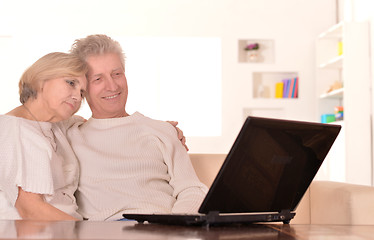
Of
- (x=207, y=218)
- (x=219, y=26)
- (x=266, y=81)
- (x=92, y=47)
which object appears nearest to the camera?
(x=207, y=218)

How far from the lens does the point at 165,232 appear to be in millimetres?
1052

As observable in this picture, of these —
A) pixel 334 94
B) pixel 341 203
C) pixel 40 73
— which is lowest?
pixel 341 203

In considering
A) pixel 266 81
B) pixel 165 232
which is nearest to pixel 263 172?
pixel 165 232

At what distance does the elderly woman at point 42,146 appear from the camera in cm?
173

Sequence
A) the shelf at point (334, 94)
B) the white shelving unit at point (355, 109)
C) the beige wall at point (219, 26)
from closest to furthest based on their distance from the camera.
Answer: the white shelving unit at point (355, 109), the shelf at point (334, 94), the beige wall at point (219, 26)

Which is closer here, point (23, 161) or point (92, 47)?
point (23, 161)

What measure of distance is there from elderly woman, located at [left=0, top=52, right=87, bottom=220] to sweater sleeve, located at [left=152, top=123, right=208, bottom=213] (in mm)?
325

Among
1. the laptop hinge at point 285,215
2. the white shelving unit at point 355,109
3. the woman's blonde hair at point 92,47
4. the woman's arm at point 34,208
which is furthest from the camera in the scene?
the white shelving unit at point 355,109

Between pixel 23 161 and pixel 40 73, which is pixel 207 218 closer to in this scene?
pixel 23 161

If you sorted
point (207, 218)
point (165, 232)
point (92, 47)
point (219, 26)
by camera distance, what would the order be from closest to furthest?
point (165, 232)
point (207, 218)
point (92, 47)
point (219, 26)

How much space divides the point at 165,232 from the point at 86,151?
43.6 inches

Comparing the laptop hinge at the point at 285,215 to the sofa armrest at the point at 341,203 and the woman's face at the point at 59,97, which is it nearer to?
the sofa armrest at the point at 341,203

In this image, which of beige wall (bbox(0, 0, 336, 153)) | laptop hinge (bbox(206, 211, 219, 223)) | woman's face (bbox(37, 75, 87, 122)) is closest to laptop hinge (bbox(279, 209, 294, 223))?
laptop hinge (bbox(206, 211, 219, 223))

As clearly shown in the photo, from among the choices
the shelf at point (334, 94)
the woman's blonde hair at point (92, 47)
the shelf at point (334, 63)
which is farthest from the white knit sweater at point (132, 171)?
the shelf at point (334, 63)
